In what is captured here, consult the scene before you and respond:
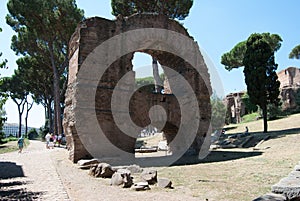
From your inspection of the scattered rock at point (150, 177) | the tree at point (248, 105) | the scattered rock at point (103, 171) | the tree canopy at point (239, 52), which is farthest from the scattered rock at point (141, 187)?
the tree at point (248, 105)

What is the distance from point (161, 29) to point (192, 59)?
221 cm

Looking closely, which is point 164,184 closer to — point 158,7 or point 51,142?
point 51,142

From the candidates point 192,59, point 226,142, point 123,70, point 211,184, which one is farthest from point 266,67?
point 211,184

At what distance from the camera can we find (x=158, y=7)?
20.3 m

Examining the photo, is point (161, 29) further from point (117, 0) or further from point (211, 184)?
point (117, 0)

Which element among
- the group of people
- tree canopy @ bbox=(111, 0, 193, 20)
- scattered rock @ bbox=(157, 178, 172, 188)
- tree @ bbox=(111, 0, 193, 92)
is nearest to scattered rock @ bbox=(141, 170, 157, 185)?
scattered rock @ bbox=(157, 178, 172, 188)

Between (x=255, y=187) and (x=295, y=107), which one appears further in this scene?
(x=295, y=107)

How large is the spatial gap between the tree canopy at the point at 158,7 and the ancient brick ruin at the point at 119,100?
317 inches

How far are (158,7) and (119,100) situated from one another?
40.7 ft

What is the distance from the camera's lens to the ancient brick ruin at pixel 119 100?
31.7ft

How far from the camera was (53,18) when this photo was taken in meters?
A: 18.7

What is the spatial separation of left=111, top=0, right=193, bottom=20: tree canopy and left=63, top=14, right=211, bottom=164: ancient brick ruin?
8.05 meters

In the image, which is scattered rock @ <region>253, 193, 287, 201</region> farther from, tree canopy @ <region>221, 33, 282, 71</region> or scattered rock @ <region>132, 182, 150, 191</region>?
tree canopy @ <region>221, 33, 282, 71</region>

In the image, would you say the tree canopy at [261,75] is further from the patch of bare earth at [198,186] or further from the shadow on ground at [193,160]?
the patch of bare earth at [198,186]
